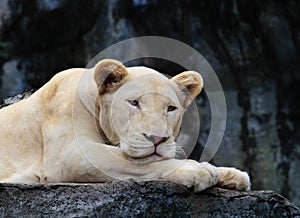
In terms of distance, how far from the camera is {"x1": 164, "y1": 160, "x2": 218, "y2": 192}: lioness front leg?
→ 356 centimetres

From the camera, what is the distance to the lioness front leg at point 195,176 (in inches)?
140

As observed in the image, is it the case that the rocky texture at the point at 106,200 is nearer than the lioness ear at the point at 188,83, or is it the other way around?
the rocky texture at the point at 106,200

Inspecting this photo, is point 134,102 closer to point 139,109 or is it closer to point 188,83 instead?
point 139,109

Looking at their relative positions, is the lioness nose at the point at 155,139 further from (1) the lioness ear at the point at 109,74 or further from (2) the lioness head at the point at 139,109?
(1) the lioness ear at the point at 109,74

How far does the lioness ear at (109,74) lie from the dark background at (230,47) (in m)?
6.19

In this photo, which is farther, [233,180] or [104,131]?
[104,131]

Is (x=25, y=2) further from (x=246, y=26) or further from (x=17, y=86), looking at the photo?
(x=246, y=26)

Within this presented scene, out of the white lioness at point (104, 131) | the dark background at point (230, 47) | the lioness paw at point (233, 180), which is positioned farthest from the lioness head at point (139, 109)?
the dark background at point (230, 47)

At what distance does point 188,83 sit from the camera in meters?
4.29

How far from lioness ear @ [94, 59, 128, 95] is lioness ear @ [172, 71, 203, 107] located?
1.25 feet

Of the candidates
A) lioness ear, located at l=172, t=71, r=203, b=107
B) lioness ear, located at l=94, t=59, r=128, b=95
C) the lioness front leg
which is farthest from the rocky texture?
lioness ear, located at l=172, t=71, r=203, b=107

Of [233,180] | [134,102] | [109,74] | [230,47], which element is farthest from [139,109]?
[230,47]

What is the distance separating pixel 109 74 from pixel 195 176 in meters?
0.83

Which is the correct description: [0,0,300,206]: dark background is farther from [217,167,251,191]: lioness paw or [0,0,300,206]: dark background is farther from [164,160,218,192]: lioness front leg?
[164,160,218,192]: lioness front leg
